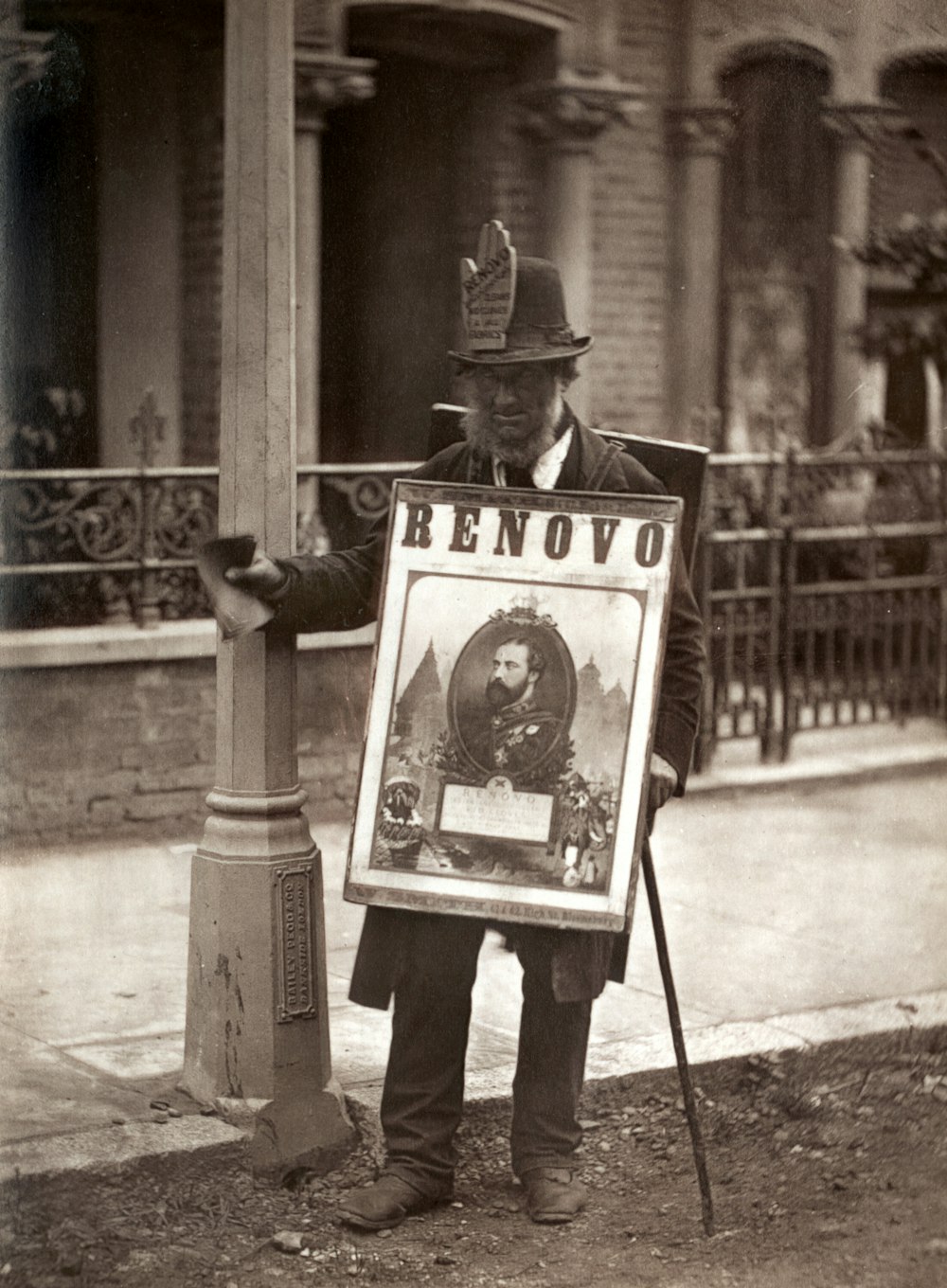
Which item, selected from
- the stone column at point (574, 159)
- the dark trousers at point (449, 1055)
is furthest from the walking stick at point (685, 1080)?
the stone column at point (574, 159)

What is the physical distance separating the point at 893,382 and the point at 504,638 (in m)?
9.02

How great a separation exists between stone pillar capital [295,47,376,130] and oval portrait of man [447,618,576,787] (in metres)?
5.41

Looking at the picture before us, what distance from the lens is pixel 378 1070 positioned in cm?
549

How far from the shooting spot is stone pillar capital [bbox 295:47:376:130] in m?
9.27

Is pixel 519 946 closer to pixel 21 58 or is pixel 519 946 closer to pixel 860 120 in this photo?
pixel 21 58

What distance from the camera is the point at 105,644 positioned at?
8.21 m

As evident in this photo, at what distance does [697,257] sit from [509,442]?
7462 millimetres

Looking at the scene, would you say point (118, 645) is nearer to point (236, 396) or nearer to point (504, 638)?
point (236, 396)

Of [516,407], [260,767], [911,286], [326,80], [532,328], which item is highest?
[326,80]

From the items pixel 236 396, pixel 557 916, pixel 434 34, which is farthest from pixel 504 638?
pixel 434 34

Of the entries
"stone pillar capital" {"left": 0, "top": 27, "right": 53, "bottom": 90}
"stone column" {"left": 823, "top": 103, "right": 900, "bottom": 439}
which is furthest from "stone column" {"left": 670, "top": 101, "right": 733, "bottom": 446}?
"stone pillar capital" {"left": 0, "top": 27, "right": 53, "bottom": 90}

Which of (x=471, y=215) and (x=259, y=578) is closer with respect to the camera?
(x=259, y=578)

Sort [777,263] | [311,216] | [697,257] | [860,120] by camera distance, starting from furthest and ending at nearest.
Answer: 1. [777,263]
2. [860,120]
3. [697,257]
4. [311,216]

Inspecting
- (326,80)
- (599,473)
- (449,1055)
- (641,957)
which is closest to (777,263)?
(326,80)
